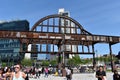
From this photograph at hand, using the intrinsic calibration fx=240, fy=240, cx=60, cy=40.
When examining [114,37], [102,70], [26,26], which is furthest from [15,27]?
[102,70]

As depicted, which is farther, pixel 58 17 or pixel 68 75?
pixel 58 17

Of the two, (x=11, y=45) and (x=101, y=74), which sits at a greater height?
(x=11, y=45)

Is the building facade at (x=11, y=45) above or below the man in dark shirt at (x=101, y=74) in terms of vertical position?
above

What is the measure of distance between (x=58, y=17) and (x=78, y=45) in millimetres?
8829

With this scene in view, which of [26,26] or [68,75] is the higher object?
[26,26]

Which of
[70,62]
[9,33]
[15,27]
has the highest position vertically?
[15,27]

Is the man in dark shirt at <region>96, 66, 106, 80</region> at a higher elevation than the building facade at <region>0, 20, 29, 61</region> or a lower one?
lower

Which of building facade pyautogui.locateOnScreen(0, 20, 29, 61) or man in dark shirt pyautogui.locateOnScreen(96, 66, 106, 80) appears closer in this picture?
man in dark shirt pyautogui.locateOnScreen(96, 66, 106, 80)

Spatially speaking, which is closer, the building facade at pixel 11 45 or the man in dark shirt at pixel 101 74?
the man in dark shirt at pixel 101 74

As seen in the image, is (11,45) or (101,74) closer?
(101,74)

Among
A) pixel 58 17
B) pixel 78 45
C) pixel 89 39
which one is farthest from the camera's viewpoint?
pixel 58 17

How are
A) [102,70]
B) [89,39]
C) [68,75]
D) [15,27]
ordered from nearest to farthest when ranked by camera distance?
1. [102,70]
2. [68,75]
3. [89,39]
4. [15,27]

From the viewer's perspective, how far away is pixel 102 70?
34.0ft

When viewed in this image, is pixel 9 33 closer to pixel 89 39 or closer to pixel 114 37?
pixel 89 39
